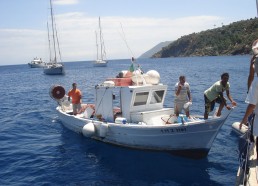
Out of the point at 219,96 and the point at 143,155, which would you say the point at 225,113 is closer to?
the point at 219,96

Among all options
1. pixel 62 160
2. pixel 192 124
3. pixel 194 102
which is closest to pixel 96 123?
pixel 62 160

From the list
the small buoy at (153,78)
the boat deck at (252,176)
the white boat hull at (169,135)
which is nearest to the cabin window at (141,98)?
the small buoy at (153,78)

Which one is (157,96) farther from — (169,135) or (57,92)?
(57,92)

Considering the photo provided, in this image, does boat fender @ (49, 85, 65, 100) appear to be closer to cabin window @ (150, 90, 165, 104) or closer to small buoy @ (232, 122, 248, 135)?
cabin window @ (150, 90, 165, 104)

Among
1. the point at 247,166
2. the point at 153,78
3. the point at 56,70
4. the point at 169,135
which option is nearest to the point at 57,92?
the point at 153,78

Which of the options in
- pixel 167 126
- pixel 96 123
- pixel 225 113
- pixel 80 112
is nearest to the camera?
pixel 225 113

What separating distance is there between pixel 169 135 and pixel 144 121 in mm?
1624

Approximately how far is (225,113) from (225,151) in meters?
2.80

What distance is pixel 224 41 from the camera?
14825 centimetres

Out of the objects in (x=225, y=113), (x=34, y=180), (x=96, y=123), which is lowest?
(x=34, y=180)

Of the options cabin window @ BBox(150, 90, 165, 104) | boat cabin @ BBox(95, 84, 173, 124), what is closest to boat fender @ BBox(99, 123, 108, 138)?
boat cabin @ BBox(95, 84, 173, 124)

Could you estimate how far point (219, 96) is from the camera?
11.6 meters

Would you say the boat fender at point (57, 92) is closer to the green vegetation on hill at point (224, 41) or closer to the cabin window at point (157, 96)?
the cabin window at point (157, 96)

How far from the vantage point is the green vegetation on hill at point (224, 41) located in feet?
416
